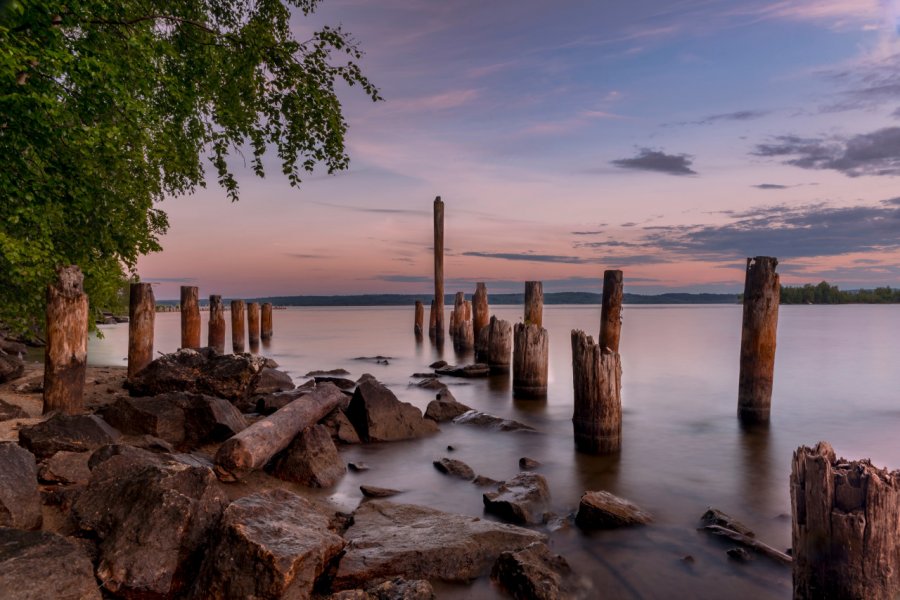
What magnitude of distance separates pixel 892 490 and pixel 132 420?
839cm

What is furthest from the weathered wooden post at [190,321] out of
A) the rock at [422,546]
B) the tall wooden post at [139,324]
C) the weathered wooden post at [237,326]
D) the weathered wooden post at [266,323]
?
the weathered wooden post at [266,323]

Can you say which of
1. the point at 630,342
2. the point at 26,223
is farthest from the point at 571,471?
the point at 630,342

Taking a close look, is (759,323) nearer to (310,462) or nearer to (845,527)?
(845,527)

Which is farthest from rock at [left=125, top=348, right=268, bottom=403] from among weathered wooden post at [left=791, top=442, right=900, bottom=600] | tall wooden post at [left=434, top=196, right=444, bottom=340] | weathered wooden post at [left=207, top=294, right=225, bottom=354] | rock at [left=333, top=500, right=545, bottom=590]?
tall wooden post at [left=434, top=196, right=444, bottom=340]

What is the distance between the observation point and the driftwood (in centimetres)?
652

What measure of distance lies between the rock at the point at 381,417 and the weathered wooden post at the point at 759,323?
245 inches

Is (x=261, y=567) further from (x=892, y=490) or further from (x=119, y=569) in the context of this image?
(x=892, y=490)

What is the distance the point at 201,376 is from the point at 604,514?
7.93 m

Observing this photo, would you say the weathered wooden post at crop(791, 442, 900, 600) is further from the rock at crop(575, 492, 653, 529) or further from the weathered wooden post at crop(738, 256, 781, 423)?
the weathered wooden post at crop(738, 256, 781, 423)

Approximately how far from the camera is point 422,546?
4.84m

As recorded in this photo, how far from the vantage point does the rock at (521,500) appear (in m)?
6.15

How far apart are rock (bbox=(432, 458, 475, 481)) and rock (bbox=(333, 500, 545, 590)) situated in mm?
2228

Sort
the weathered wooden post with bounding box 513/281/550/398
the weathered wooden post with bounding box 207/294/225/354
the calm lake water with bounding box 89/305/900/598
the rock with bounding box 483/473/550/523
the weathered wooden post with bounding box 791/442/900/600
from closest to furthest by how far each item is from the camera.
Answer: the weathered wooden post with bounding box 791/442/900/600
the calm lake water with bounding box 89/305/900/598
the rock with bounding box 483/473/550/523
the weathered wooden post with bounding box 513/281/550/398
the weathered wooden post with bounding box 207/294/225/354

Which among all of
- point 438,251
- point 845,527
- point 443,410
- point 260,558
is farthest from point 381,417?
point 438,251
